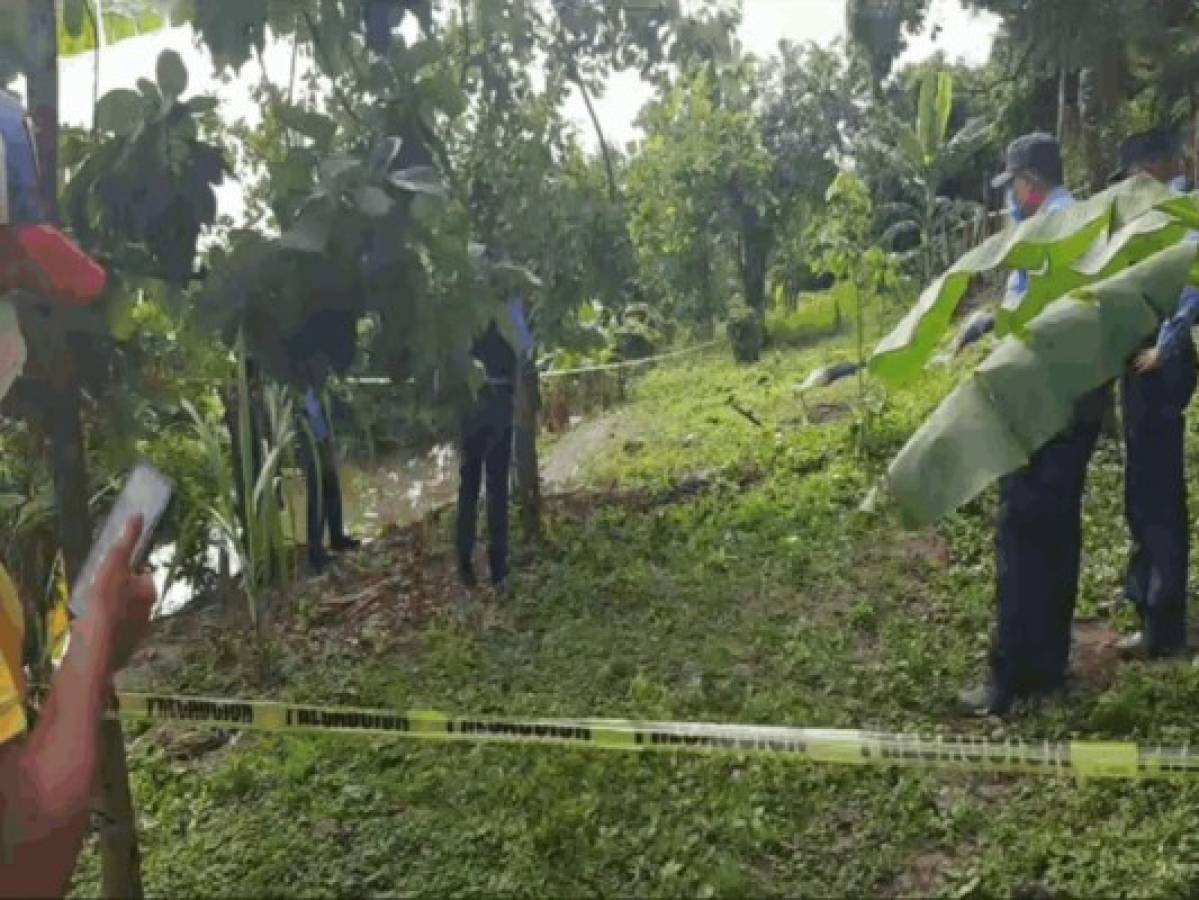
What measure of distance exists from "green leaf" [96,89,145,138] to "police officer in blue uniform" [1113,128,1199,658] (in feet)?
9.34

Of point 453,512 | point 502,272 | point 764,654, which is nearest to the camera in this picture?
point 502,272

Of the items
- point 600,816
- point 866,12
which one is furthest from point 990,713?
point 866,12

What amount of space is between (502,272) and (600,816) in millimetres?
1387

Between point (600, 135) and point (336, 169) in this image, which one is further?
point (600, 135)

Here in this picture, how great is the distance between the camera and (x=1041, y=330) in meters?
2.53

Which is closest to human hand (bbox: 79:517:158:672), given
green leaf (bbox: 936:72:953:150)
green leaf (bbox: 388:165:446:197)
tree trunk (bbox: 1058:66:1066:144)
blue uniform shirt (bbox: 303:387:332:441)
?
green leaf (bbox: 388:165:446:197)

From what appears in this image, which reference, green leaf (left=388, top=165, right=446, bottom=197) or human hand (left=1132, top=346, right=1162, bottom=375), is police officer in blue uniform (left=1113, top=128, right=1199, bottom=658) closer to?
human hand (left=1132, top=346, right=1162, bottom=375)

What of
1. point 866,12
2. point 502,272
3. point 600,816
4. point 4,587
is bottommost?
point 600,816

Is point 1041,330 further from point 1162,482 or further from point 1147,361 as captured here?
point 1162,482

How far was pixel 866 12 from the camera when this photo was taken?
30.6ft

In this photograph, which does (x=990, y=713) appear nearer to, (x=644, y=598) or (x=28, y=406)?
(x=644, y=598)

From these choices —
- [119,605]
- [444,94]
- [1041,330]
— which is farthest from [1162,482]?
[119,605]

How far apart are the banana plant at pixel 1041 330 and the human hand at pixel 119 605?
51.6 inches

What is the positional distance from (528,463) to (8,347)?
4600 mm
